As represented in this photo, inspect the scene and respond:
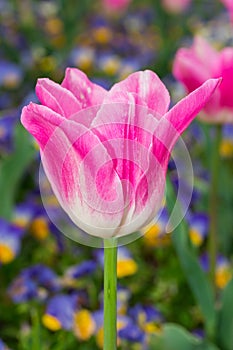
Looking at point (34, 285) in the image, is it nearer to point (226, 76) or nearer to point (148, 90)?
point (226, 76)

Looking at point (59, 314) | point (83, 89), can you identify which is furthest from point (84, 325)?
point (83, 89)

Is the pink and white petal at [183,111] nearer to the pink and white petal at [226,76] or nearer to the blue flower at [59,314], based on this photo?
the pink and white petal at [226,76]

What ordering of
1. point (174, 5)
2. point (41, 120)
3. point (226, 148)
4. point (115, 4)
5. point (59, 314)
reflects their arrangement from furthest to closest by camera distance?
point (115, 4) < point (174, 5) < point (226, 148) < point (59, 314) < point (41, 120)

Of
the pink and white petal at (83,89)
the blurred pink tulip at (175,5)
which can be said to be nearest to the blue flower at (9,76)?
the blurred pink tulip at (175,5)

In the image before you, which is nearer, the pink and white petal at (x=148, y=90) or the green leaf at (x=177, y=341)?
the pink and white petal at (x=148, y=90)

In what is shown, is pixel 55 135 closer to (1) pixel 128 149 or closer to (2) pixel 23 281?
(1) pixel 128 149

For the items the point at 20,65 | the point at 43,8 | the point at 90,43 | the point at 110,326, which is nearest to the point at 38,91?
the point at 110,326

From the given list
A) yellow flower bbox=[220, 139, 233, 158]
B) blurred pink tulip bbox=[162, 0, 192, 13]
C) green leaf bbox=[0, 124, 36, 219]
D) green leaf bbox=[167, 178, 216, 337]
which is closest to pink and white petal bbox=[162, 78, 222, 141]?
green leaf bbox=[167, 178, 216, 337]

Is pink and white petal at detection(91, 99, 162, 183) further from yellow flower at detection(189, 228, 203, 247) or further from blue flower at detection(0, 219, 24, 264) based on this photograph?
yellow flower at detection(189, 228, 203, 247)
